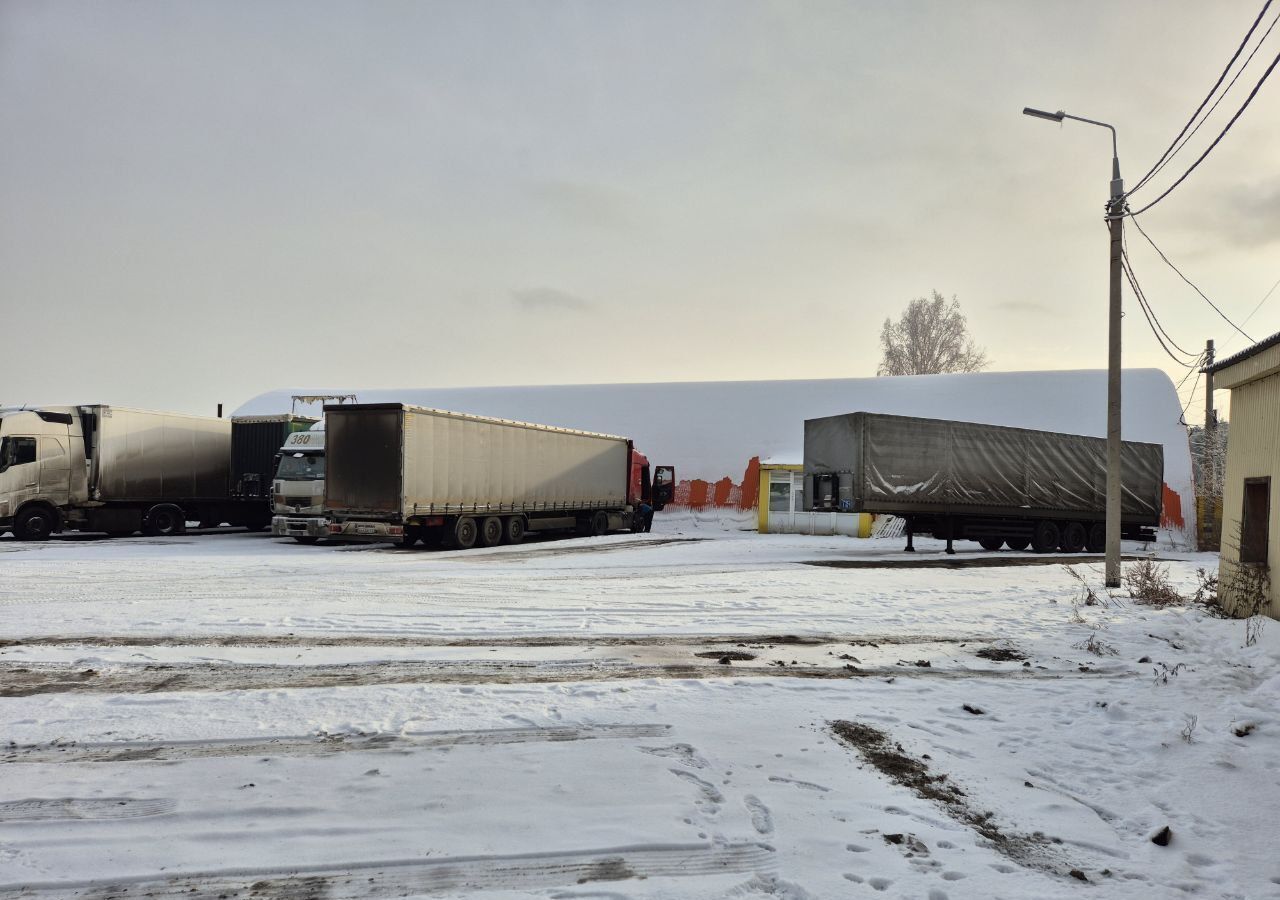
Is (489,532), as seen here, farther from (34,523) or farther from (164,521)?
(34,523)

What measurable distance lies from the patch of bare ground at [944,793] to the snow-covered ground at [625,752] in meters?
0.02

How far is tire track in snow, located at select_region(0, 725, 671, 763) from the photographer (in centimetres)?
495

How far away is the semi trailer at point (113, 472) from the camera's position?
20750mm

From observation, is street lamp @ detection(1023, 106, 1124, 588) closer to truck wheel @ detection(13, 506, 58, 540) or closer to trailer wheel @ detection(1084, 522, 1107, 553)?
trailer wheel @ detection(1084, 522, 1107, 553)

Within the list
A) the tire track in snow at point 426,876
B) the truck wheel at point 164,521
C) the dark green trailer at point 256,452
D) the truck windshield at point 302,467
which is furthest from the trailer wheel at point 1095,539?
the truck wheel at point 164,521

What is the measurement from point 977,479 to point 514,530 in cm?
1285

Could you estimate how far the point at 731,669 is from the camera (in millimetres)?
7535

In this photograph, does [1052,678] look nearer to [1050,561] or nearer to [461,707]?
[461,707]

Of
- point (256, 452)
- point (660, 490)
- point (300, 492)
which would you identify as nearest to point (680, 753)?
point (300, 492)

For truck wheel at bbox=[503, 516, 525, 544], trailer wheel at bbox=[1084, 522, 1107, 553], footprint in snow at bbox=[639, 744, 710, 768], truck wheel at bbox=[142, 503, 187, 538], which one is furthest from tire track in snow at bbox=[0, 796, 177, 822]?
trailer wheel at bbox=[1084, 522, 1107, 553]

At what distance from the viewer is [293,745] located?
5.16 meters

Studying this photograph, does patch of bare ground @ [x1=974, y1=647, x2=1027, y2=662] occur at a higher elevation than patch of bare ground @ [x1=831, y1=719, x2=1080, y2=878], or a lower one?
higher

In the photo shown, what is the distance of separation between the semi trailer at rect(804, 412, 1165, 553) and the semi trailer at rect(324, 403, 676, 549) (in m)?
7.41

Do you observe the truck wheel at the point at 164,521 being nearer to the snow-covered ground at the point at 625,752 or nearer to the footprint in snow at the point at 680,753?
the snow-covered ground at the point at 625,752
